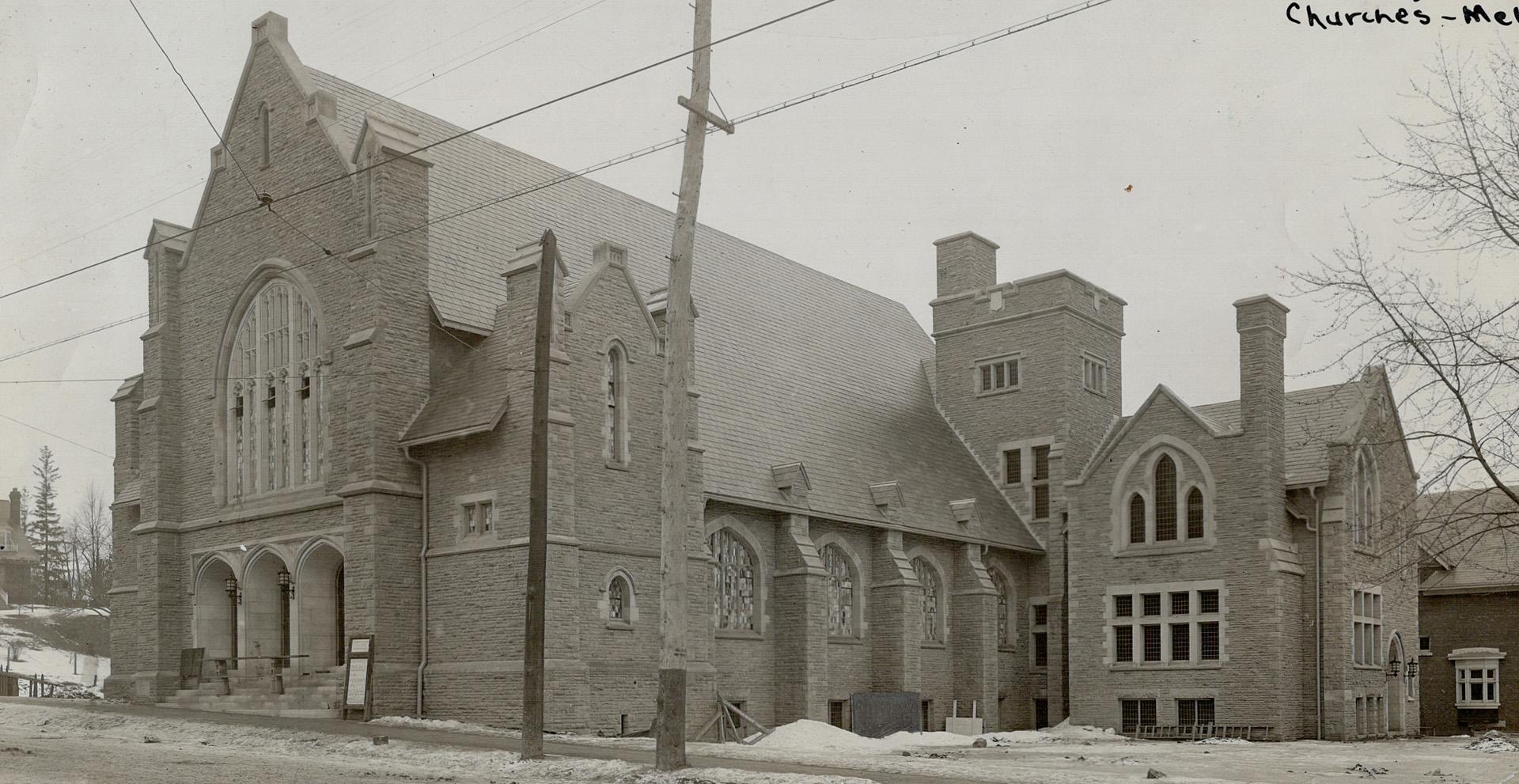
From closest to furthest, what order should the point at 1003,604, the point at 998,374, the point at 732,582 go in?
the point at 732,582 < the point at 1003,604 < the point at 998,374

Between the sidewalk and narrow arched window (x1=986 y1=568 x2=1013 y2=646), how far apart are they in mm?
19224

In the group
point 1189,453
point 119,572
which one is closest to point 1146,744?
point 1189,453

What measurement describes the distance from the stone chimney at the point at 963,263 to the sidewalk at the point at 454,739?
25.2 meters

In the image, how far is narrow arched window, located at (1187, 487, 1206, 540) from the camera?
37719 millimetres

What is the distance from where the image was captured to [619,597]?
2911 cm

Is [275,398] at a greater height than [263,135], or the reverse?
[263,135]

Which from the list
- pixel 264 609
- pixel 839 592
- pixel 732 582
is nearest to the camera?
pixel 264 609

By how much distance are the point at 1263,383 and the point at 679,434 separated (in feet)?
71.3

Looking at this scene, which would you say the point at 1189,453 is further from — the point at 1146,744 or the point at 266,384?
the point at 266,384

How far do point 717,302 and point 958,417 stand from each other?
10.0m

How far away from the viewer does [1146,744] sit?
32531 millimetres

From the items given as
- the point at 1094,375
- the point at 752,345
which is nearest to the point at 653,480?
the point at 752,345

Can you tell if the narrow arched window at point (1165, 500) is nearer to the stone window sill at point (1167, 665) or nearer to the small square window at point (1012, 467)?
the stone window sill at point (1167, 665)

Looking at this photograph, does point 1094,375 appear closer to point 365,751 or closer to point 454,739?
point 454,739
